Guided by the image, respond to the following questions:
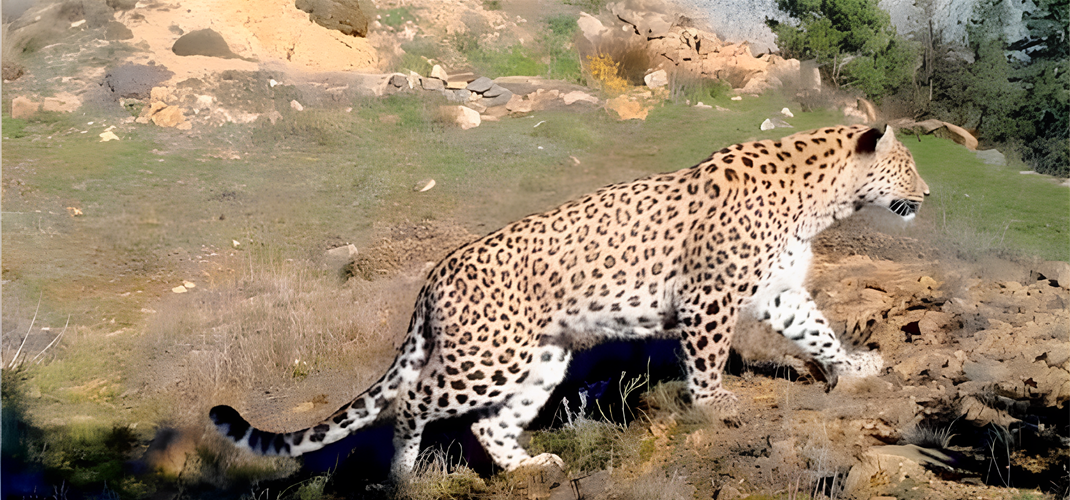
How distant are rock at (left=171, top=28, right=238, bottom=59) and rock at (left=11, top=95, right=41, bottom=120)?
1.41 metres

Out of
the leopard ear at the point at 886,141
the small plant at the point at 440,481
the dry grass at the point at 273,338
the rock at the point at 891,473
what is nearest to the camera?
the rock at the point at 891,473

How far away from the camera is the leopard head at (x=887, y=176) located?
19.7ft

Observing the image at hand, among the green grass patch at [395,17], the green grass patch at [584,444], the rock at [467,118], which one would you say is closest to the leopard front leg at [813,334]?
the green grass patch at [584,444]

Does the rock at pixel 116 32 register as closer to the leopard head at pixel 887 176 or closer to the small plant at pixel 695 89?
the small plant at pixel 695 89

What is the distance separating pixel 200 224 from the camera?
22.3ft

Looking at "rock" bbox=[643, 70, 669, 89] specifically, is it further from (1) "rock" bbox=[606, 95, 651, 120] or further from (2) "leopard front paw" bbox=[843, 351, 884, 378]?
(2) "leopard front paw" bbox=[843, 351, 884, 378]

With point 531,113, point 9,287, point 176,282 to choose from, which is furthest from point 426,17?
point 9,287

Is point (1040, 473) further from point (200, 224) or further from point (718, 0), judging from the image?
point (200, 224)

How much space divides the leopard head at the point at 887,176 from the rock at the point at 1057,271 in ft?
5.86

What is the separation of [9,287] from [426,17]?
14.4ft

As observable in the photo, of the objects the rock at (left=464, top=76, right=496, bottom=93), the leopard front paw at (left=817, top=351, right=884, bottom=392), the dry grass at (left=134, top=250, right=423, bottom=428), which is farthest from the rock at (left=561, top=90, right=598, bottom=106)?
the leopard front paw at (left=817, top=351, right=884, bottom=392)

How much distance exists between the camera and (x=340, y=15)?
712cm

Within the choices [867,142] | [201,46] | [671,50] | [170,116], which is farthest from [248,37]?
[867,142]

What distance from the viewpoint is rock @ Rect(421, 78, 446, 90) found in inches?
278
